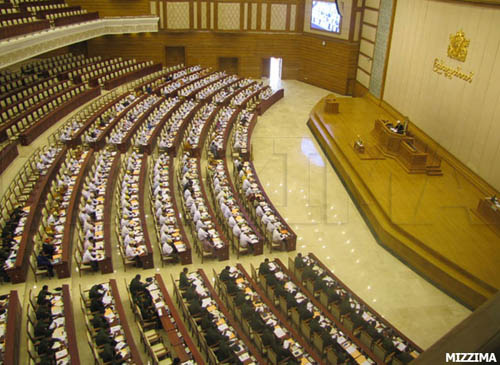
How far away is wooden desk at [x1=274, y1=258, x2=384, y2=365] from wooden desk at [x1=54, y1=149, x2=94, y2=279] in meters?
4.22

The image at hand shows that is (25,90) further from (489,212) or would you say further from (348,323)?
(489,212)

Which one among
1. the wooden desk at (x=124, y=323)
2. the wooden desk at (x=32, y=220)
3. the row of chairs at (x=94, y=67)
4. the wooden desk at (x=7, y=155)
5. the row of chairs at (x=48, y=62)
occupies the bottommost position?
the wooden desk at (x=124, y=323)

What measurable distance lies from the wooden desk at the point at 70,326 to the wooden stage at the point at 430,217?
694 centimetres

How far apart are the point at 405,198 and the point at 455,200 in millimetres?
1281

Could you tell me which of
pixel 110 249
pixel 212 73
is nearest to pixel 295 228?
pixel 110 249

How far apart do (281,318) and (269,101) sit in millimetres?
13489

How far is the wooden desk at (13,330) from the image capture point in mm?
6402

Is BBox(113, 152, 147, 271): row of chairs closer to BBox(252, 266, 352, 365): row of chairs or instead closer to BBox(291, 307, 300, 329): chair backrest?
BBox(252, 266, 352, 365): row of chairs

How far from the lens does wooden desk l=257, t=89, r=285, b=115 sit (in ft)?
61.1

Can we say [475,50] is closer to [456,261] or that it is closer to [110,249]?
[456,261]

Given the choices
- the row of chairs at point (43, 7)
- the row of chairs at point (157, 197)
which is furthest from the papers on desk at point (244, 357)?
the row of chairs at point (43, 7)

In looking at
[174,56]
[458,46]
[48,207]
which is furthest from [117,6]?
[458,46]

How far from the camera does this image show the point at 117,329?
7094mm

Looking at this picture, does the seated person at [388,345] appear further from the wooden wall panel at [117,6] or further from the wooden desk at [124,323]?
the wooden wall panel at [117,6]
